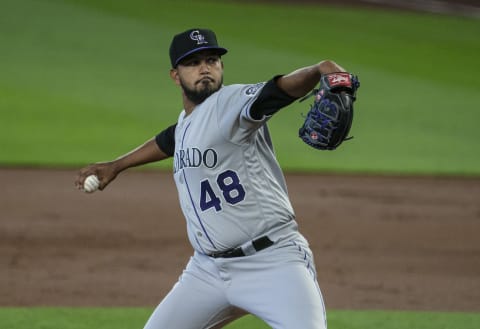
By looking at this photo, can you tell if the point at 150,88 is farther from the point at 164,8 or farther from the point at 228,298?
the point at 228,298

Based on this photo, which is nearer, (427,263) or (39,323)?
(39,323)

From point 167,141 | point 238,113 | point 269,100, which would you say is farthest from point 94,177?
point 269,100

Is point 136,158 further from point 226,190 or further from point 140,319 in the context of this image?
point 140,319

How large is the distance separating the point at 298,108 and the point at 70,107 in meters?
3.24

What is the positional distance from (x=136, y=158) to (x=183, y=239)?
3.50m

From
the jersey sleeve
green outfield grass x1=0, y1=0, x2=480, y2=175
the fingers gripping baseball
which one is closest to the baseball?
the fingers gripping baseball

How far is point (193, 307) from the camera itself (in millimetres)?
5051

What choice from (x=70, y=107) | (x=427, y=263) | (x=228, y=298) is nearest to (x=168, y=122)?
(x=70, y=107)

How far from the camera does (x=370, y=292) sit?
7816 mm

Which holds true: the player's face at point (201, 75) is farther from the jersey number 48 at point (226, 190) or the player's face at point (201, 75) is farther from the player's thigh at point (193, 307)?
the player's thigh at point (193, 307)

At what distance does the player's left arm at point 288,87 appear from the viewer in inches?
172

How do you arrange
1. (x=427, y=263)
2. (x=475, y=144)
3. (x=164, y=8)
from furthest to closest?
(x=164, y=8) → (x=475, y=144) → (x=427, y=263)

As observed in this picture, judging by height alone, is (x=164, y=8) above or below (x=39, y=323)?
above

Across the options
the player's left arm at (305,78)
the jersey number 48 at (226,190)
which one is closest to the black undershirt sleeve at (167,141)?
the jersey number 48 at (226,190)
